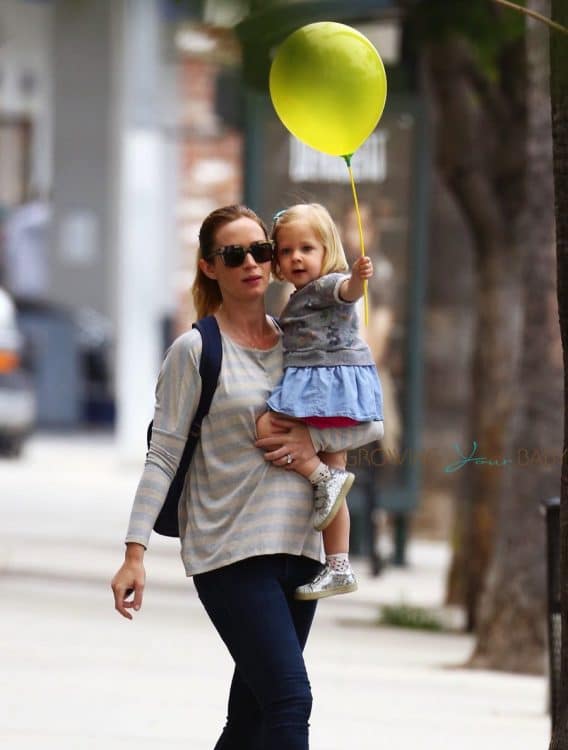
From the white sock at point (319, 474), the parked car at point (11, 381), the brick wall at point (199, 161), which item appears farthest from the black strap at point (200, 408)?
the brick wall at point (199, 161)

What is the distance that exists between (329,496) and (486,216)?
24.4 feet

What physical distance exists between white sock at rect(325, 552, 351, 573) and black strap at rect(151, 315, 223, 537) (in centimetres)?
35

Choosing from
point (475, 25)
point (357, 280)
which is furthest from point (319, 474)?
point (475, 25)

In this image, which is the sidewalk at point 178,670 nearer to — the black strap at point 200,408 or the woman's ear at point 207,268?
the black strap at point 200,408

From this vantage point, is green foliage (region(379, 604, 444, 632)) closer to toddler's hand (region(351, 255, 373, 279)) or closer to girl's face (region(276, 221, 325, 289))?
girl's face (region(276, 221, 325, 289))

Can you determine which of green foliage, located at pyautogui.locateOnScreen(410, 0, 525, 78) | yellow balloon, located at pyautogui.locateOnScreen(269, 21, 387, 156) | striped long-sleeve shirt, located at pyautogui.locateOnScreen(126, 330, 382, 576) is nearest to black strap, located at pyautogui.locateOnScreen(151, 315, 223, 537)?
striped long-sleeve shirt, located at pyautogui.locateOnScreen(126, 330, 382, 576)

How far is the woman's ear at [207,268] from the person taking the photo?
4488 millimetres

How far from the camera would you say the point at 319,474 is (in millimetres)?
4367

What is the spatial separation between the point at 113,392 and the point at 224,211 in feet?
70.2

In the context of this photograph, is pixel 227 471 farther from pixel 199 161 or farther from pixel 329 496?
pixel 199 161

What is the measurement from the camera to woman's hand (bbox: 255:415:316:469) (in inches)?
170

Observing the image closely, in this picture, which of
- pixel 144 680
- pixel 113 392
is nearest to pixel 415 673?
pixel 144 680

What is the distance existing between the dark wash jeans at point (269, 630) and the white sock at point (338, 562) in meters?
0.04

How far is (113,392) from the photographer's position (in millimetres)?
25734
